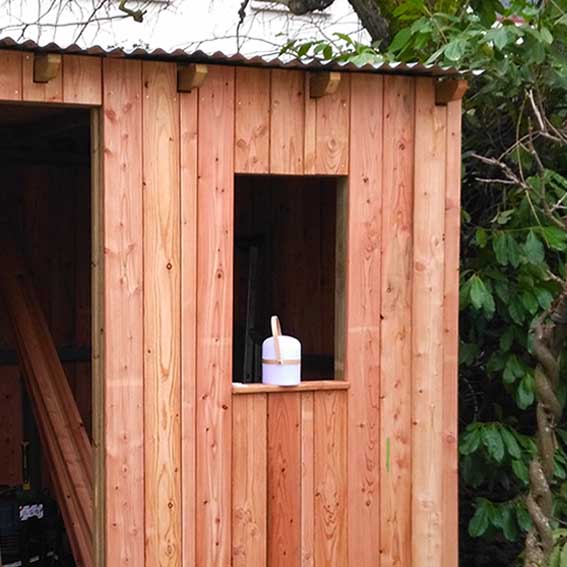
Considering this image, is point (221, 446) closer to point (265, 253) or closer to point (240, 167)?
point (240, 167)

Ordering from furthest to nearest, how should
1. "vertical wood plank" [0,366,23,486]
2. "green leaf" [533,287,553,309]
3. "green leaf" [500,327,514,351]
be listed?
"vertical wood plank" [0,366,23,486]
"green leaf" [500,327,514,351]
"green leaf" [533,287,553,309]

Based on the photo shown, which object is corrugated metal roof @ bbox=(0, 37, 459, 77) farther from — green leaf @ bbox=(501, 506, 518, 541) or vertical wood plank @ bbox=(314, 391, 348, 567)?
green leaf @ bbox=(501, 506, 518, 541)

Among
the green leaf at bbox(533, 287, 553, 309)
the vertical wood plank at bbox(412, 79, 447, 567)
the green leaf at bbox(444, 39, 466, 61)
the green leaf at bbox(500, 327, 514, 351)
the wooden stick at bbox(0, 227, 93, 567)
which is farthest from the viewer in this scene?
the green leaf at bbox(500, 327, 514, 351)

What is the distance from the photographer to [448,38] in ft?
24.2

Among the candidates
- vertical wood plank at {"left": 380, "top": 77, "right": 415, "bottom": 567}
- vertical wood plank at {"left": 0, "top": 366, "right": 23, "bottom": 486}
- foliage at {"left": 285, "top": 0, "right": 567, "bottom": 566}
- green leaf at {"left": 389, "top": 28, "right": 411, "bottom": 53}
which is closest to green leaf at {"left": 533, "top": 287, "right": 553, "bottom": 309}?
foliage at {"left": 285, "top": 0, "right": 567, "bottom": 566}

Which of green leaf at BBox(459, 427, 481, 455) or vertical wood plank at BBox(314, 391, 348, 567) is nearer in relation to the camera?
vertical wood plank at BBox(314, 391, 348, 567)

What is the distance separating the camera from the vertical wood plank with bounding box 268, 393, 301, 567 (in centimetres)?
610

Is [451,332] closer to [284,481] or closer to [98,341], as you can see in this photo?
[284,481]

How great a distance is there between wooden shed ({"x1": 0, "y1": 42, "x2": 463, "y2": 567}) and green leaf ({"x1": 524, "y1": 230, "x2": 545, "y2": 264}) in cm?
70

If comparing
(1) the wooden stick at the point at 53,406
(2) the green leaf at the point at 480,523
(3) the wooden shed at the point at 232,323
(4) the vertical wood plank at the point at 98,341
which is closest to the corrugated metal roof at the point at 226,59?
(3) the wooden shed at the point at 232,323

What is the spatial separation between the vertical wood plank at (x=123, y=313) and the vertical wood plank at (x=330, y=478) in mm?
921

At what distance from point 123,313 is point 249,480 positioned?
3.44 ft

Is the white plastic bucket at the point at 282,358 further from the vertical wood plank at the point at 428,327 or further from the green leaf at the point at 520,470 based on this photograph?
the green leaf at the point at 520,470

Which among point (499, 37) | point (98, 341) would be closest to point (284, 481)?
point (98, 341)
